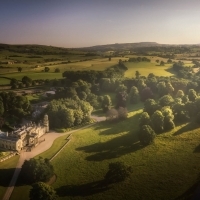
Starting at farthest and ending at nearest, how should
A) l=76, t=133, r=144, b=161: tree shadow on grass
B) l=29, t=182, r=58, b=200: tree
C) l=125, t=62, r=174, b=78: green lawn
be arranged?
l=125, t=62, r=174, b=78: green lawn
l=76, t=133, r=144, b=161: tree shadow on grass
l=29, t=182, r=58, b=200: tree

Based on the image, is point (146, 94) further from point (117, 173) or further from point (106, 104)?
point (117, 173)

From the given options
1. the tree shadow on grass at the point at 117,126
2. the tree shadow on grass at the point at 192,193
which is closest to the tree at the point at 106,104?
the tree shadow on grass at the point at 117,126

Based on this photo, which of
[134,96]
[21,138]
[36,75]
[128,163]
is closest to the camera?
[128,163]

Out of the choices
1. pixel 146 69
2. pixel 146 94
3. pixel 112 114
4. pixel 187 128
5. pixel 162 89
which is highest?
pixel 146 69

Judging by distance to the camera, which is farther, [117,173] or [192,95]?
[192,95]

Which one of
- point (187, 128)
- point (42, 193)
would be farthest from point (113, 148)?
point (42, 193)

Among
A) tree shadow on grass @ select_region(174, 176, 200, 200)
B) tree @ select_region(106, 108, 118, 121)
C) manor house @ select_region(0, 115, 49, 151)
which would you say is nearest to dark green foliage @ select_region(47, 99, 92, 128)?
tree @ select_region(106, 108, 118, 121)

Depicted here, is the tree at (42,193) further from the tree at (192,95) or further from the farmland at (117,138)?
the tree at (192,95)

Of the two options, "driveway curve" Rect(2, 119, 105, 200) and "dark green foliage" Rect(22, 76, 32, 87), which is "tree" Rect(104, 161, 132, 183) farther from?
"dark green foliage" Rect(22, 76, 32, 87)
